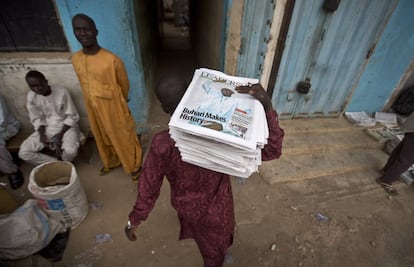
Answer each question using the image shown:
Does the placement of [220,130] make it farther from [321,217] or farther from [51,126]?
[51,126]

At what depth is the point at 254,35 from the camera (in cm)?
245

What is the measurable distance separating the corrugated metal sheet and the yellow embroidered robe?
141cm

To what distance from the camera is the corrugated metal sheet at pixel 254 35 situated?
7.45ft

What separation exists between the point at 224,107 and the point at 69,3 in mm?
2527

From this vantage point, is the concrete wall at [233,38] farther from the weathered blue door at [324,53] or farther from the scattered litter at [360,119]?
the scattered litter at [360,119]

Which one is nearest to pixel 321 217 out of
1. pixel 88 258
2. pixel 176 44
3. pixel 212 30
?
pixel 88 258

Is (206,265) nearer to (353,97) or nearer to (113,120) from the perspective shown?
(113,120)

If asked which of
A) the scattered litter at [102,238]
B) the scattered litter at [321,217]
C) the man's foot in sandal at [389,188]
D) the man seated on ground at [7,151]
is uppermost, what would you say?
the man seated on ground at [7,151]

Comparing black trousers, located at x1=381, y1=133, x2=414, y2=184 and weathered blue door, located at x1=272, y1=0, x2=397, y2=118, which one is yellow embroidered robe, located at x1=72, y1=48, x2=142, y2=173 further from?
black trousers, located at x1=381, y1=133, x2=414, y2=184

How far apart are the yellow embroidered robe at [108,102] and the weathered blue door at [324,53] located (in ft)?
6.86

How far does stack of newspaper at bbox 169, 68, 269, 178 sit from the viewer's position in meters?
0.81

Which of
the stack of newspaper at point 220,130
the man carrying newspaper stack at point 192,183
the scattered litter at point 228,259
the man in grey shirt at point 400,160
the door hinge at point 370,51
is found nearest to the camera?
the stack of newspaper at point 220,130

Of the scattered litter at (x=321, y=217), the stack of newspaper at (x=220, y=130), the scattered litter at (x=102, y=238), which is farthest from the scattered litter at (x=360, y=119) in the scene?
the scattered litter at (x=102, y=238)

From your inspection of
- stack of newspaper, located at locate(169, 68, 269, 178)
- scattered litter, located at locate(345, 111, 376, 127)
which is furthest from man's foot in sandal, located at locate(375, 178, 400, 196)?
stack of newspaper, located at locate(169, 68, 269, 178)
